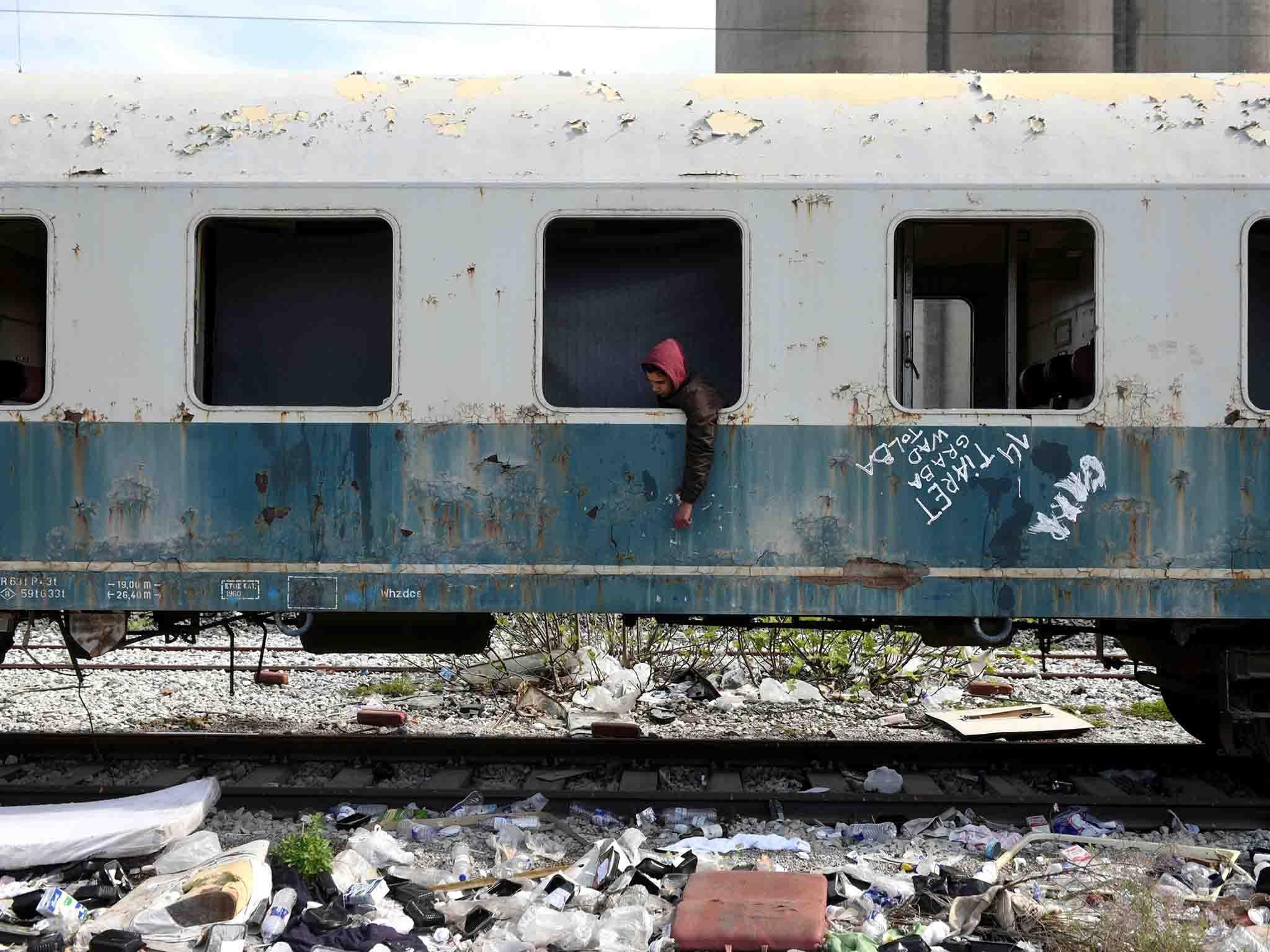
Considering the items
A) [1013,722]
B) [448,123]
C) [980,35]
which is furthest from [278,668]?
[980,35]

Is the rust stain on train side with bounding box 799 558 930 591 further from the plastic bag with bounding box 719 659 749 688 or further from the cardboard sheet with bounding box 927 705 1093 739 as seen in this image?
the plastic bag with bounding box 719 659 749 688

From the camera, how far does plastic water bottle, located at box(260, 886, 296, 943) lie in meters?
4.19

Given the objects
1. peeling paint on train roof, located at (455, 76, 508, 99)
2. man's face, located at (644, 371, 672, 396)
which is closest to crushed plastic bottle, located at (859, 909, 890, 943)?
man's face, located at (644, 371, 672, 396)

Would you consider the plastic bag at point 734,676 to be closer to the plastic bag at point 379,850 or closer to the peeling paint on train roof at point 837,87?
the plastic bag at point 379,850

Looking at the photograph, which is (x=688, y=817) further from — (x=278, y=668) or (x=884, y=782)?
(x=278, y=668)

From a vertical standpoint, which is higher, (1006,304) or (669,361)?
(1006,304)

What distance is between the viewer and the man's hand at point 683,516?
17.4 feet

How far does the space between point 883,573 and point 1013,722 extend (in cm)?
264

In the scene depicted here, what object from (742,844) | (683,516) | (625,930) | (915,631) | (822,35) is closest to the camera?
(625,930)

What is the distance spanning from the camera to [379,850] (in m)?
5.00

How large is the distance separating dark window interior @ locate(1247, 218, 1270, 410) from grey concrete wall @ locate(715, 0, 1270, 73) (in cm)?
1372

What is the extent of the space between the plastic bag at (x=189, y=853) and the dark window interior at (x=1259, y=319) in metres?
5.14

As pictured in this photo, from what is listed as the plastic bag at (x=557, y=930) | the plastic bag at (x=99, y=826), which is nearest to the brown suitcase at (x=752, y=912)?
the plastic bag at (x=557, y=930)

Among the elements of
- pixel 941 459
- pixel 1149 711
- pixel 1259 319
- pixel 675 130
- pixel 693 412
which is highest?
pixel 675 130
